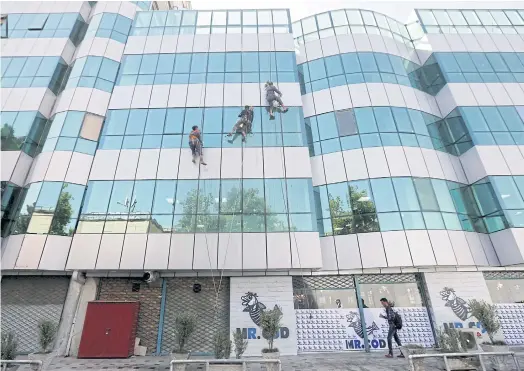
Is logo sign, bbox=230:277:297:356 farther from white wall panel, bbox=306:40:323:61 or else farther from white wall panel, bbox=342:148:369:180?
white wall panel, bbox=306:40:323:61

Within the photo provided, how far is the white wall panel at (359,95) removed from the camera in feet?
48.6

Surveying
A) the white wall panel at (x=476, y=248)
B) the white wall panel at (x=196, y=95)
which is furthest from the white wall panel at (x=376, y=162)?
the white wall panel at (x=196, y=95)

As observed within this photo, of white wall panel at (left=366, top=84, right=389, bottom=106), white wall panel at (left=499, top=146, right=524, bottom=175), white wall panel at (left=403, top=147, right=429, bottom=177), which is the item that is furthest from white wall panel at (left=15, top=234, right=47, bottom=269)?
white wall panel at (left=499, top=146, right=524, bottom=175)

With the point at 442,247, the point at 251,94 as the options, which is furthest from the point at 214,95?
the point at 442,247

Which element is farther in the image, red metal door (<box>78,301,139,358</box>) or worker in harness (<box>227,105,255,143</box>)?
worker in harness (<box>227,105,255,143</box>)

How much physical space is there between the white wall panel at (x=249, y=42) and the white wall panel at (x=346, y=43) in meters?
5.50

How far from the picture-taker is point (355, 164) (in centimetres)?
1336

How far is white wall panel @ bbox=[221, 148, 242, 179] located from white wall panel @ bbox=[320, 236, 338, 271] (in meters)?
5.14

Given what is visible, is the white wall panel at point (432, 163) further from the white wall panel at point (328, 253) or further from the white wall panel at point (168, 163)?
the white wall panel at point (168, 163)

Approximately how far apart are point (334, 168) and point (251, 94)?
6396 mm

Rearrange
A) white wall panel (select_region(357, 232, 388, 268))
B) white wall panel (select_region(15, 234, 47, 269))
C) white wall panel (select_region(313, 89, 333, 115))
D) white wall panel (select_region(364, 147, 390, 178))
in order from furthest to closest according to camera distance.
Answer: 1. white wall panel (select_region(313, 89, 333, 115))
2. white wall panel (select_region(364, 147, 390, 178))
3. white wall panel (select_region(357, 232, 388, 268))
4. white wall panel (select_region(15, 234, 47, 269))

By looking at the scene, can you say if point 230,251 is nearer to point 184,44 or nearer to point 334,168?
point 334,168

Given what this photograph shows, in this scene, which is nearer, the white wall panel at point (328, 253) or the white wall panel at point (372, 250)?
the white wall panel at point (372, 250)

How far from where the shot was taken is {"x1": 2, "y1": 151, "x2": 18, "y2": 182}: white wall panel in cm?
1284
